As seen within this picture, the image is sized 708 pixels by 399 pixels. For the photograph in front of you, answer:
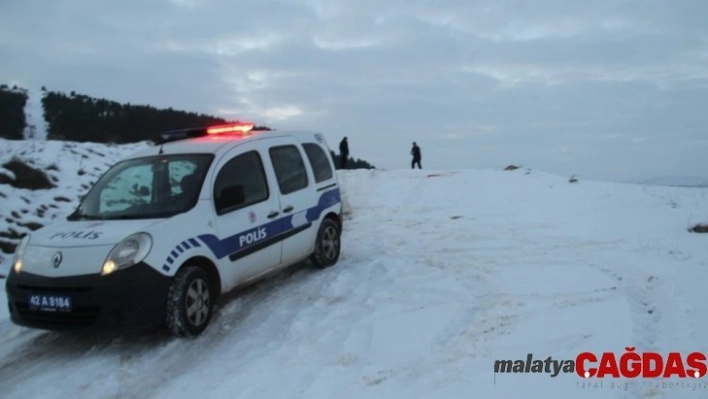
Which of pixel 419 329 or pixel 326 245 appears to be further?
pixel 326 245

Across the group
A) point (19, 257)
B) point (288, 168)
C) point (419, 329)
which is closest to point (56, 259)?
point (19, 257)

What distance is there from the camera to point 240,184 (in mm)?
5805

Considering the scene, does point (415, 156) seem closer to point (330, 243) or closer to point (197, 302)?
point (330, 243)

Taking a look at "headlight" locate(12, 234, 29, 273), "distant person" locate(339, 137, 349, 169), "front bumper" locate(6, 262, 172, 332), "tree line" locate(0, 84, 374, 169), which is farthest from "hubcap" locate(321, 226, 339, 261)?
"tree line" locate(0, 84, 374, 169)

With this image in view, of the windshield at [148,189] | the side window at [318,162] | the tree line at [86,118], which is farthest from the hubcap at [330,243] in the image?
the tree line at [86,118]

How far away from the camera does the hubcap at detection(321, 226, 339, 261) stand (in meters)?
7.34

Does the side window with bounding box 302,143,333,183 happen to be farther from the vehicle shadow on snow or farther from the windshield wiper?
the windshield wiper

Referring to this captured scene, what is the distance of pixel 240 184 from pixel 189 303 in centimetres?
148

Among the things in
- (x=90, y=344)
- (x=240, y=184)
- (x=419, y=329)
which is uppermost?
(x=240, y=184)

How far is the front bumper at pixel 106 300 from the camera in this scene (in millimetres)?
4434

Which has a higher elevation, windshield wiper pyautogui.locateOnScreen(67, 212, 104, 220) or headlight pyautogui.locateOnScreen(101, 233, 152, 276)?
windshield wiper pyautogui.locateOnScreen(67, 212, 104, 220)

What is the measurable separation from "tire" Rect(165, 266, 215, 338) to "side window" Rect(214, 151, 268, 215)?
761 millimetres

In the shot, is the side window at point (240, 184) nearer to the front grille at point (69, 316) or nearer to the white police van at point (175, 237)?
the white police van at point (175, 237)

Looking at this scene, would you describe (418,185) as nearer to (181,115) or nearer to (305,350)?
(305,350)
